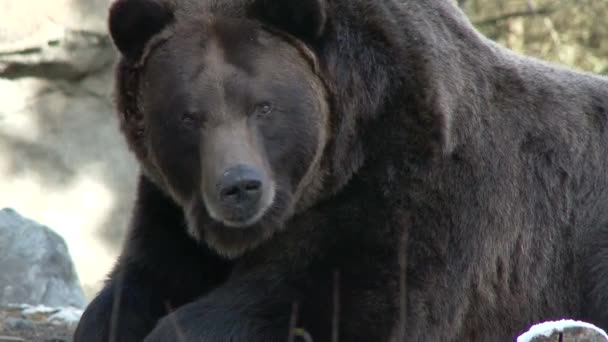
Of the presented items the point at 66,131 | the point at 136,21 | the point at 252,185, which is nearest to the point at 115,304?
the point at 252,185

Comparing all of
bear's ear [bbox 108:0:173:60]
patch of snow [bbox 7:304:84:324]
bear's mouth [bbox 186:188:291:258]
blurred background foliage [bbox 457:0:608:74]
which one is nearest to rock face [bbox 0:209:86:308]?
patch of snow [bbox 7:304:84:324]

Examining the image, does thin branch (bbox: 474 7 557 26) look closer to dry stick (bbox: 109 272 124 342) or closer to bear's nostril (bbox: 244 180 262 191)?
dry stick (bbox: 109 272 124 342)

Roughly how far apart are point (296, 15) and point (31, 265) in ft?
10.4

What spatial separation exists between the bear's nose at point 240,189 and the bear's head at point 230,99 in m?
0.02

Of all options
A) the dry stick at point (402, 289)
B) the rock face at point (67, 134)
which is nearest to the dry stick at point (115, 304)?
the dry stick at point (402, 289)

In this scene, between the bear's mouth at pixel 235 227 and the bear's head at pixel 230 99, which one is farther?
the bear's mouth at pixel 235 227

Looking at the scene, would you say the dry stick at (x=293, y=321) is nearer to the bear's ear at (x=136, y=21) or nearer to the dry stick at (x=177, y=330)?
the dry stick at (x=177, y=330)

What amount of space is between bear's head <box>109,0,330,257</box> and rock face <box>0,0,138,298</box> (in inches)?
175

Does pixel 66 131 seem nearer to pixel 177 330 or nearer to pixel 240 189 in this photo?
pixel 177 330

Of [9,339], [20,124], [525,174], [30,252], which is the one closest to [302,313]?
[525,174]

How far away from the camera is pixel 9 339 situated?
612 centimetres

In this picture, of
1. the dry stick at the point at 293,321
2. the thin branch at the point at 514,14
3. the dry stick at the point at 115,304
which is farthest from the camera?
the thin branch at the point at 514,14

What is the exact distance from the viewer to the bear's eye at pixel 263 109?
17.4 feet

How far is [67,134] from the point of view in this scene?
1039 cm
